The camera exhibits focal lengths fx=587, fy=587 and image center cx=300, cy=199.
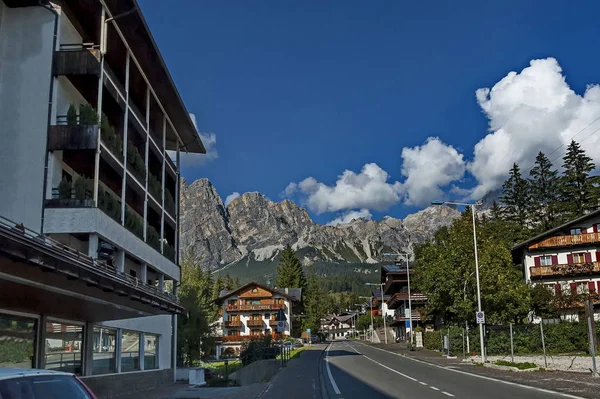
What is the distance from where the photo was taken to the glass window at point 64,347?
61.3ft

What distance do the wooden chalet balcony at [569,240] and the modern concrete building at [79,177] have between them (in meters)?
40.5

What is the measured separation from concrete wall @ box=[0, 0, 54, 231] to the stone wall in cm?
649

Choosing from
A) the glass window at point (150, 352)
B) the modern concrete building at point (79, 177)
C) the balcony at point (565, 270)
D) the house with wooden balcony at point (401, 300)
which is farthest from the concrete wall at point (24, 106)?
the house with wooden balcony at point (401, 300)

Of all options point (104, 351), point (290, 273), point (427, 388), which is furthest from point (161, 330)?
point (290, 273)

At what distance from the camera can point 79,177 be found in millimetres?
23812

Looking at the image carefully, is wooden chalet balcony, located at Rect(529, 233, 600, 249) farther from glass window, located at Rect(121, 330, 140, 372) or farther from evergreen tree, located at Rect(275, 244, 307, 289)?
evergreen tree, located at Rect(275, 244, 307, 289)

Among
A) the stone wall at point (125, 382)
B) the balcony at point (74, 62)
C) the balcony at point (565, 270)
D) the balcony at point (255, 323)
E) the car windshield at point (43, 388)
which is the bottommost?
the stone wall at point (125, 382)

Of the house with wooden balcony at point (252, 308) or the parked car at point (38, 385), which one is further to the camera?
the house with wooden balcony at point (252, 308)

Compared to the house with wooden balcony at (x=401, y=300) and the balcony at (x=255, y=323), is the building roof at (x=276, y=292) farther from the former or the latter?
the house with wooden balcony at (x=401, y=300)

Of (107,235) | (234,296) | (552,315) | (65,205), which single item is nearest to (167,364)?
(107,235)

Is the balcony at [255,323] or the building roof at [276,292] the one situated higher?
the building roof at [276,292]

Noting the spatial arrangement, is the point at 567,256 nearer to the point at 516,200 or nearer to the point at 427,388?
the point at 516,200

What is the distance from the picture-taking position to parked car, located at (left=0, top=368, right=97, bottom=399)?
210 inches

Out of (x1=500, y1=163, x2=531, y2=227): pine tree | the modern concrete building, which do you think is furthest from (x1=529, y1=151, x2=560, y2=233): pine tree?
the modern concrete building
